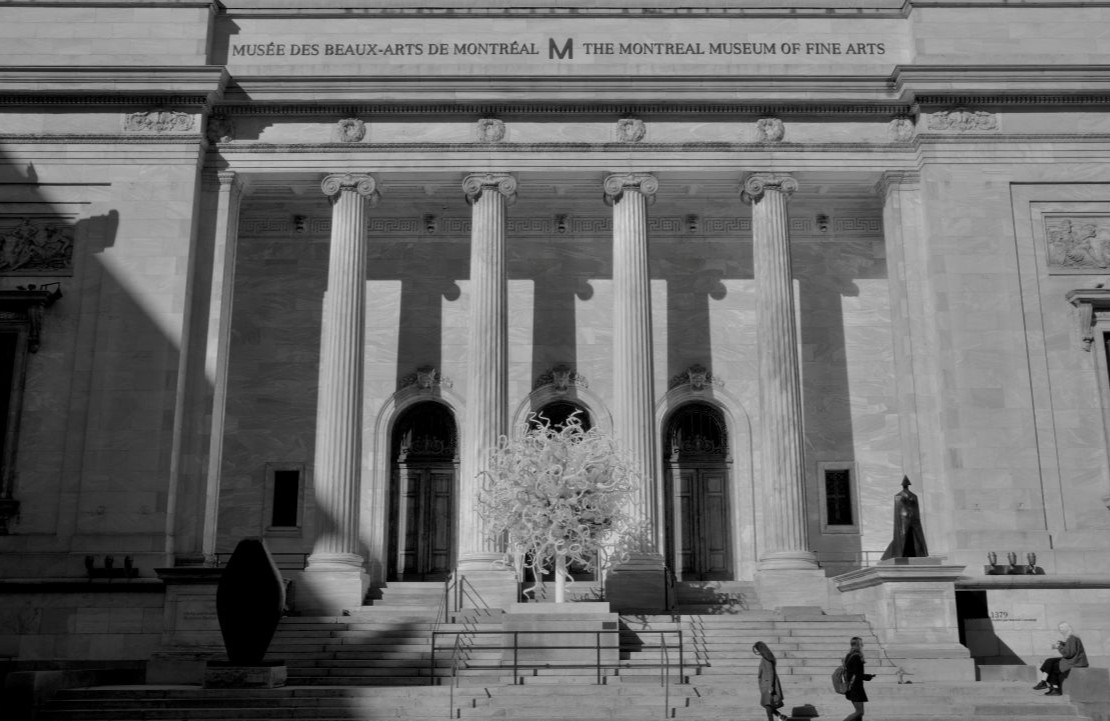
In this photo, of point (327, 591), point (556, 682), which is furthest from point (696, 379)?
point (556, 682)

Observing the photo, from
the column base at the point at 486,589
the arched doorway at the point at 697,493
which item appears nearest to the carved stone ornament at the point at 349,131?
the column base at the point at 486,589

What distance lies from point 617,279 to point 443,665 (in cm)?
955

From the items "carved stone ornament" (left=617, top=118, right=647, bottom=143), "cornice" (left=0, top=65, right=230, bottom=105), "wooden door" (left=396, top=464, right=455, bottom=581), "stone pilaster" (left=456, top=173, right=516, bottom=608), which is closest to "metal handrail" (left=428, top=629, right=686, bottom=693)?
"stone pilaster" (left=456, top=173, right=516, bottom=608)

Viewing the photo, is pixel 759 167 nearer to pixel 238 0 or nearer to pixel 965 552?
pixel 965 552

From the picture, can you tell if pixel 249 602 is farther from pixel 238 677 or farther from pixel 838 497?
pixel 838 497

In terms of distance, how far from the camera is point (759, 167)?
2711cm

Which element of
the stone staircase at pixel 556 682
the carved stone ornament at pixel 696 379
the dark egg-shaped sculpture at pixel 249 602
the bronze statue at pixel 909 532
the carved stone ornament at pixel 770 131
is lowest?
the stone staircase at pixel 556 682

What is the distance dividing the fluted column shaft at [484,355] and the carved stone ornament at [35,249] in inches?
340

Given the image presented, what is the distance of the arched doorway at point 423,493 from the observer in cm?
2866

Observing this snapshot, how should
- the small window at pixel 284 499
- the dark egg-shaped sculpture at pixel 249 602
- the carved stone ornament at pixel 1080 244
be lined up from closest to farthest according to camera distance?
the dark egg-shaped sculpture at pixel 249 602 → the carved stone ornament at pixel 1080 244 → the small window at pixel 284 499

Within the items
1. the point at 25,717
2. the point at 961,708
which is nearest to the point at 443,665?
the point at 25,717

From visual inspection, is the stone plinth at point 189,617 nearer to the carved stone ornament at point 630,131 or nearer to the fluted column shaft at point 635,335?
the fluted column shaft at point 635,335

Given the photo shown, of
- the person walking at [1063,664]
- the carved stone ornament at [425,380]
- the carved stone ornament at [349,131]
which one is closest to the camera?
the person walking at [1063,664]

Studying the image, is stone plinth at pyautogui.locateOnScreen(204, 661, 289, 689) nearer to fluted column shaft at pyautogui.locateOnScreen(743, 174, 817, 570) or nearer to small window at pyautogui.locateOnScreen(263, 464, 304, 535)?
small window at pyautogui.locateOnScreen(263, 464, 304, 535)
